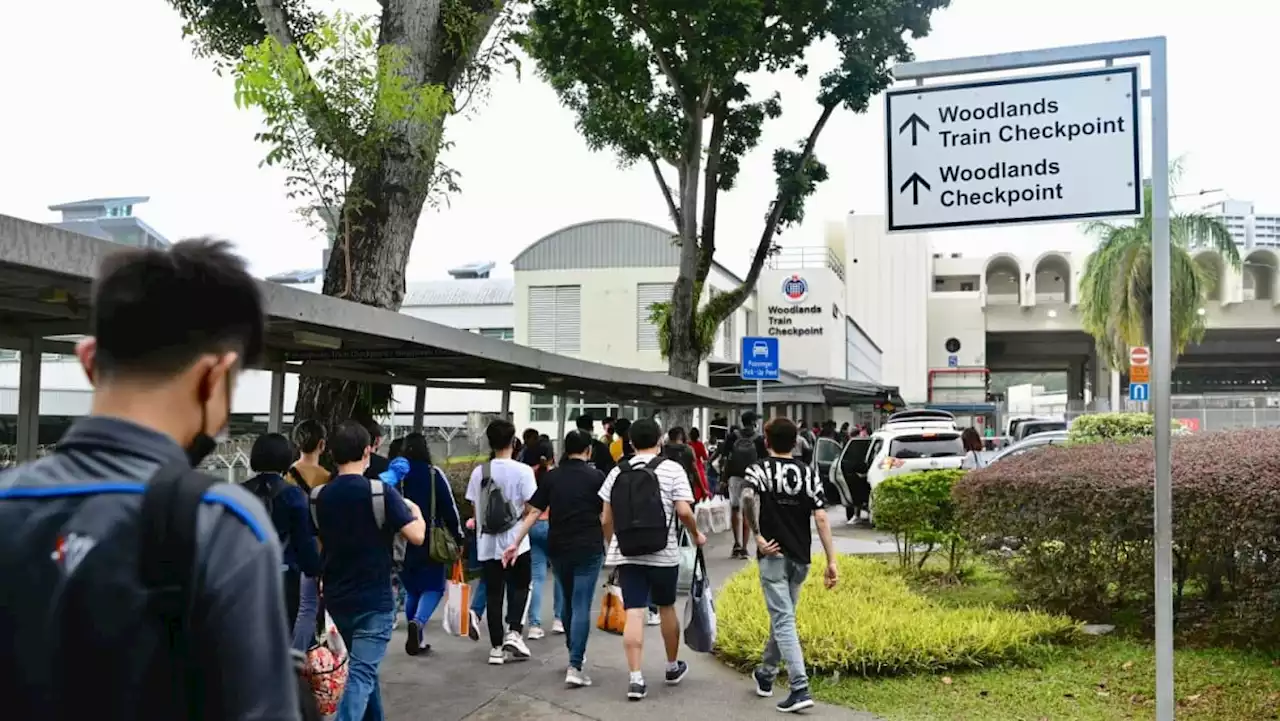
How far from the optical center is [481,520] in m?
8.79

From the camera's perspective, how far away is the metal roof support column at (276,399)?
9602mm

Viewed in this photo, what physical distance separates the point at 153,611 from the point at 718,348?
35.8 metres

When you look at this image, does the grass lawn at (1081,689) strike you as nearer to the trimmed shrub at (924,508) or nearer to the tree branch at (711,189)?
the trimmed shrub at (924,508)

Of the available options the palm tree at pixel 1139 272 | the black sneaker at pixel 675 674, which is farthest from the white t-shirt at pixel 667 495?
the palm tree at pixel 1139 272

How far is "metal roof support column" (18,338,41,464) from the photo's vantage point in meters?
7.07

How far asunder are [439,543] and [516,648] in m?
1.29

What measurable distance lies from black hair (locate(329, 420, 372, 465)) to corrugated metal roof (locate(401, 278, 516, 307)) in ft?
118

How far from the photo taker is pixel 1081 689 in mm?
7449

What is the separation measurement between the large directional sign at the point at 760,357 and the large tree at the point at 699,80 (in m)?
2.62

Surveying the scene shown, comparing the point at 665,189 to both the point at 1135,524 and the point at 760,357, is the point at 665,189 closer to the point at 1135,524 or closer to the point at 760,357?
the point at 760,357

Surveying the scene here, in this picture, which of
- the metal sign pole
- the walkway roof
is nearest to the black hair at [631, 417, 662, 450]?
the walkway roof

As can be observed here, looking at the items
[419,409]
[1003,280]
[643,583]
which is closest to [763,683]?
[643,583]

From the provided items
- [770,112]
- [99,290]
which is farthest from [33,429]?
[770,112]

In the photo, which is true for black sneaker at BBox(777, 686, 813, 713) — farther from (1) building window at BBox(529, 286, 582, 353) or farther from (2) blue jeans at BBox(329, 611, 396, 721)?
(1) building window at BBox(529, 286, 582, 353)
